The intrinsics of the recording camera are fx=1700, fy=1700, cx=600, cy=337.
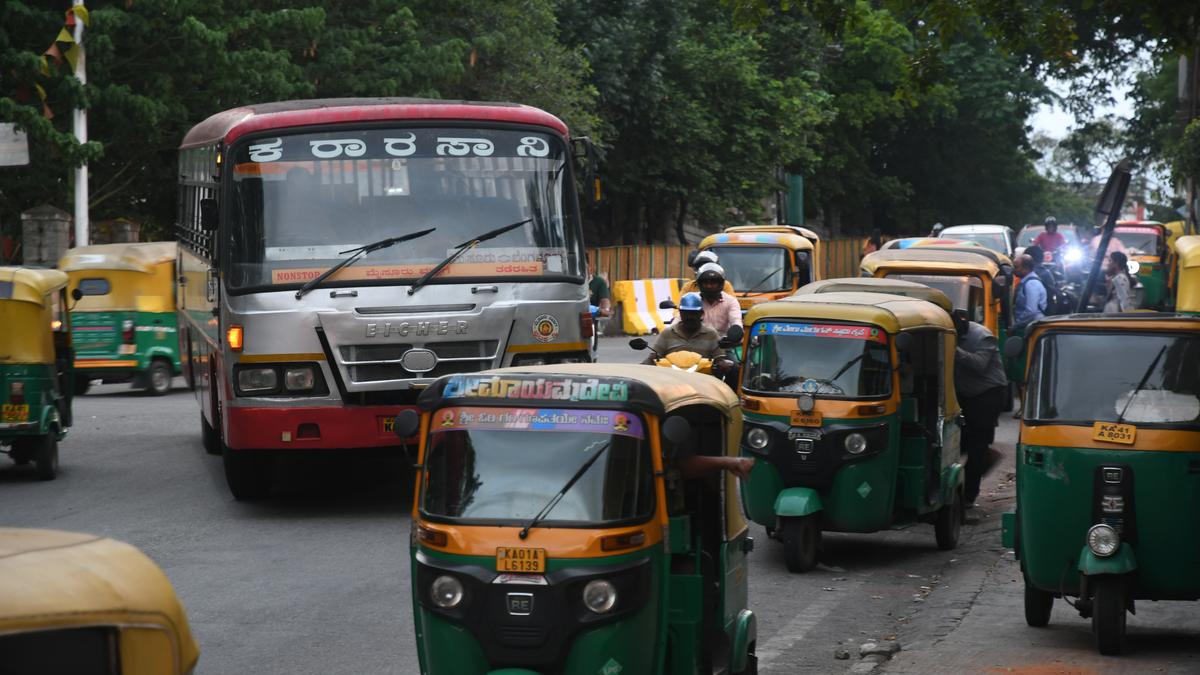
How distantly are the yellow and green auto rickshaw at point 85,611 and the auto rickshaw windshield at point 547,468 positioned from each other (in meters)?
2.78

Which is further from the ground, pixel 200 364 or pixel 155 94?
pixel 155 94

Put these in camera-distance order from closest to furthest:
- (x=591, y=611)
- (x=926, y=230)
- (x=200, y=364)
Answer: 1. (x=591, y=611)
2. (x=200, y=364)
3. (x=926, y=230)

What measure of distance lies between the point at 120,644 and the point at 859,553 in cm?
911

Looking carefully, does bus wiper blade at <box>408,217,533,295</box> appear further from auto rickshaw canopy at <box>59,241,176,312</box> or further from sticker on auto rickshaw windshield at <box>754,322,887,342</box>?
auto rickshaw canopy at <box>59,241,176,312</box>

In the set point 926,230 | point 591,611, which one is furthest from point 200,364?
point 926,230

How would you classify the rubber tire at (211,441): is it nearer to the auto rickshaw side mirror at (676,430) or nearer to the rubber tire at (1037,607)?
the rubber tire at (1037,607)

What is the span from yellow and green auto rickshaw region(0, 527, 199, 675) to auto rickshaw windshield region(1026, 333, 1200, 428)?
598 cm

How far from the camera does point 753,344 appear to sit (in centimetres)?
1167

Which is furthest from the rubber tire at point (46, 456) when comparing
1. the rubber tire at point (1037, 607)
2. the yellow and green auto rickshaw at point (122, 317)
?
the rubber tire at point (1037, 607)

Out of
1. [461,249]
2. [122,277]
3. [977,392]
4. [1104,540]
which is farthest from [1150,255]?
[1104,540]

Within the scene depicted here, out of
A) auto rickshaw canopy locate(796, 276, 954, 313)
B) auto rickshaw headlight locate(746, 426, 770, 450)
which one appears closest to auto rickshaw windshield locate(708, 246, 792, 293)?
auto rickshaw canopy locate(796, 276, 954, 313)

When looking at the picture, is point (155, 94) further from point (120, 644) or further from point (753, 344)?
point (120, 644)

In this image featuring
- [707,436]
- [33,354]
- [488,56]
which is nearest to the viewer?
[707,436]

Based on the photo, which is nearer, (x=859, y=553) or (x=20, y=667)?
(x=20, y=667)
